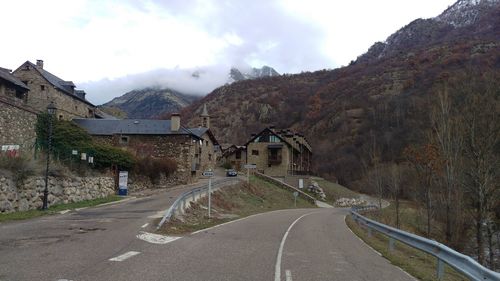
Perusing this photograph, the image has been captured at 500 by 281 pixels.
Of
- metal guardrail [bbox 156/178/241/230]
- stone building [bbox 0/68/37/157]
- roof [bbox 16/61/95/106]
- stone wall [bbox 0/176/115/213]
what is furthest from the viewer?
roof [bbox 16/61/95/106]

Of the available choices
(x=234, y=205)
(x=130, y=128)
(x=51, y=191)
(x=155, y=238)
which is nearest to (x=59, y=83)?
(x=130, y=128)

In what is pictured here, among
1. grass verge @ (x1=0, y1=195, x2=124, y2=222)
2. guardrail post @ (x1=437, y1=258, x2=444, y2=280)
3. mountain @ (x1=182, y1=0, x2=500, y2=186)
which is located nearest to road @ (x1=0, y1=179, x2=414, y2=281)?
guardrail post @ (x1=437, y1=258, x2=444, y2=280)

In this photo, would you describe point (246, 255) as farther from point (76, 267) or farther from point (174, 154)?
point (174, 154)

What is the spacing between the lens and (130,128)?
165 feet

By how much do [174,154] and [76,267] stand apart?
39.9 m

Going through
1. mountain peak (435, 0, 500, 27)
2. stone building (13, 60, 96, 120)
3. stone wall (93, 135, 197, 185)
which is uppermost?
mountain peak (435, 0, 500, 27)

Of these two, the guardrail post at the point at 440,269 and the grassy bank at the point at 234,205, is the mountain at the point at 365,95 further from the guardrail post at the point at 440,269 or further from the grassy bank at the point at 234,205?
the guardrail post at the point at 440,269

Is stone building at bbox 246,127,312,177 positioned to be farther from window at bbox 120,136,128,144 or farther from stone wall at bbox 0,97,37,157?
stone wall at bbox 0,97,37,157

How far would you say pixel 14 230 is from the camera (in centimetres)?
1413

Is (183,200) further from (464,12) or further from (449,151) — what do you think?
(464,12)

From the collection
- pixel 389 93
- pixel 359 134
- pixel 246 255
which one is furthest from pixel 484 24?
pixel 246 255

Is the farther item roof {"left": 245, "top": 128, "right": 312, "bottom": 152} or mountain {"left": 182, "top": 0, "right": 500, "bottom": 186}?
mountain {"left": 182, "top": 0, "right": 500, "bottom": 186}

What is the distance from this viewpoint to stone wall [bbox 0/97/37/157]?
30.3 m

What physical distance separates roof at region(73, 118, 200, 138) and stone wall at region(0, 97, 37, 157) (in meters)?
15.2
